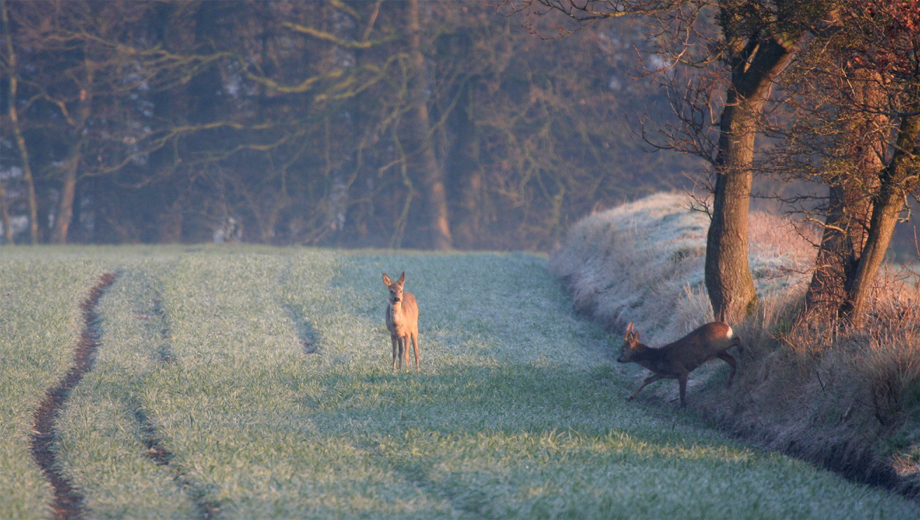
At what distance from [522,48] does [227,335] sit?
2419 centimetres

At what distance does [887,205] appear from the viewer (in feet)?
25.8

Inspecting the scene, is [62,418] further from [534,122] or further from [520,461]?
[534,122]

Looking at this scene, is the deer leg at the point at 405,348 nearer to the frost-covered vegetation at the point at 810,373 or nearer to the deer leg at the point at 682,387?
the frost-covered vegetation at the point at 810,373

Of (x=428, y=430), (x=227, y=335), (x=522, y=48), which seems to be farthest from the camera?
(x=522, y=48)

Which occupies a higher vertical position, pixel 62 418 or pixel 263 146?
pixel 263 146

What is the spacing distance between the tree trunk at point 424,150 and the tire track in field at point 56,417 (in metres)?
21.1

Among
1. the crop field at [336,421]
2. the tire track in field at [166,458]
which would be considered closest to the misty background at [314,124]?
the crop field at [336,421]

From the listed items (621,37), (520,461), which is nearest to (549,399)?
(520,461)

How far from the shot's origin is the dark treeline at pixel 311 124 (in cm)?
3145

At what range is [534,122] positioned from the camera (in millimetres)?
35688

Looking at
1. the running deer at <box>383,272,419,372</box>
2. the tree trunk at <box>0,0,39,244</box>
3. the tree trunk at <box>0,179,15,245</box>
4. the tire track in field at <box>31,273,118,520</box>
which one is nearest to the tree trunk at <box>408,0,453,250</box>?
the tree trunk at <box>0,0,39,244</box>

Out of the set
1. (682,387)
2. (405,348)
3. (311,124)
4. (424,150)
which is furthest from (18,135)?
(682,387)

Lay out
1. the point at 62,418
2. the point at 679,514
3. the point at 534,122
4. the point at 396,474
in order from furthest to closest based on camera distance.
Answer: the point at 534,122 → the point at 62,418 → the point at 396,474 → the point at 679,514

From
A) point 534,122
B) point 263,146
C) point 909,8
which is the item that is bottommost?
point 909,8
